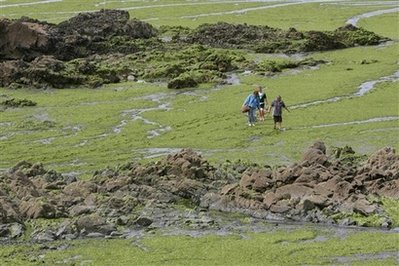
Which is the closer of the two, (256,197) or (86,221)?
(86,221)

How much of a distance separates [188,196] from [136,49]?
51.3m

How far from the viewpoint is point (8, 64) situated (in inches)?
2849

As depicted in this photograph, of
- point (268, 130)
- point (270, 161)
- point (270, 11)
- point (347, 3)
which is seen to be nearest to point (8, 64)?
point (268, 130)

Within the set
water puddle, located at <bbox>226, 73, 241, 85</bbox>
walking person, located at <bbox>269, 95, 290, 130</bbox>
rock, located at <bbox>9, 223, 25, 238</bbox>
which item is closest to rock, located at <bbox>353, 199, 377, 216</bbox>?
rock, located at <bbox>9, 223, 25, 238</bbox>

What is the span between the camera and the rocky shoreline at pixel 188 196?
29766 mm

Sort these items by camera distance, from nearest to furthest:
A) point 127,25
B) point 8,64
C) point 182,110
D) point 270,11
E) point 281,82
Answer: point 182,110 → point 281,82 → point 8,64 → point 127,25 → point 270,11

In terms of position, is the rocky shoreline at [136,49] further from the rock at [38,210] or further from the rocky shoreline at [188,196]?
the rock at [38,210]

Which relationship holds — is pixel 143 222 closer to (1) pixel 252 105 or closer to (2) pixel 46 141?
(2) pixel 46 141

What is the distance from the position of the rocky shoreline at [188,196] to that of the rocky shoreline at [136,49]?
94.1 ft

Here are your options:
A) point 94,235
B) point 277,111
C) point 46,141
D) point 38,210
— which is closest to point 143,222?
point 94,235

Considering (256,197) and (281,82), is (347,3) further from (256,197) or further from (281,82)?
(256,197)

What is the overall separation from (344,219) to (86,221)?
9141 mm

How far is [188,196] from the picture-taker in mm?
34344

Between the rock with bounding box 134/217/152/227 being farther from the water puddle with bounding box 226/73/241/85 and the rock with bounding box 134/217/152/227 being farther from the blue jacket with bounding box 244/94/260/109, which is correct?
the water puddle with bounding box 226/73/241/85
